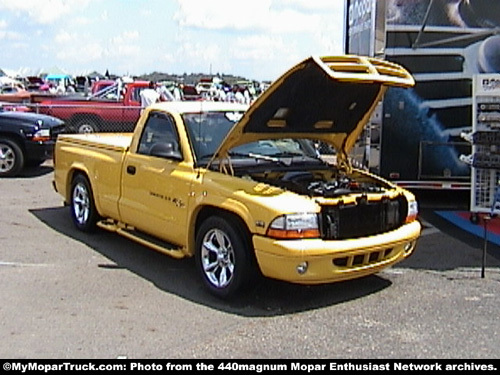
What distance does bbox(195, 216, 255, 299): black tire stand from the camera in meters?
5.20

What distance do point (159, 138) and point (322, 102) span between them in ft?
5.80

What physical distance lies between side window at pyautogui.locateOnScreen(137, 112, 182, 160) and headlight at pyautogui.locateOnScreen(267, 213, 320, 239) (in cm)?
153

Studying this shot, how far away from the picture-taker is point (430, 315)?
17.0ft

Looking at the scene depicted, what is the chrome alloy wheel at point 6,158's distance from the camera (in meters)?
12.3

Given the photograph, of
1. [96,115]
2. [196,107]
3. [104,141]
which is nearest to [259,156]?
[196,107]

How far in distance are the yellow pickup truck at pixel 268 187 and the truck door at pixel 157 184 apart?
0.01m

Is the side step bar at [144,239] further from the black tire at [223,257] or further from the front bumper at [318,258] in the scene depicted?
the front bumper at [318,258]

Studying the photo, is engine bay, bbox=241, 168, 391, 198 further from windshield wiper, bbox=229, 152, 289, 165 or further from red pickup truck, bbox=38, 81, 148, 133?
red pickup truck, bbox=38, 81, 148, 133

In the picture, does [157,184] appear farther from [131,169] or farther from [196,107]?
[196,107]

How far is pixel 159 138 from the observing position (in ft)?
21.5

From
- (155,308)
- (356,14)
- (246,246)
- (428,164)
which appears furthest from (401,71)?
(356,14)

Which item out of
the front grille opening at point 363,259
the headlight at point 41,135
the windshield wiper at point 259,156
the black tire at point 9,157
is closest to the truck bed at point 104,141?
the windshield wiper at point 259,156
